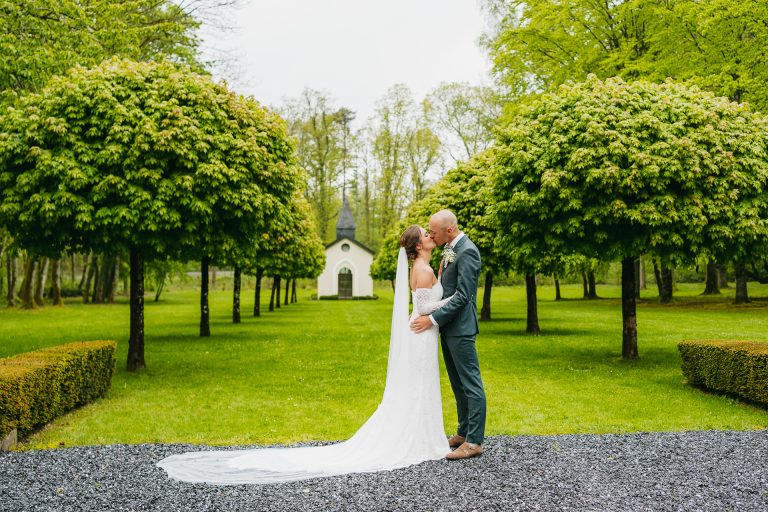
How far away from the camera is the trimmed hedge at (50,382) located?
8.50 metres

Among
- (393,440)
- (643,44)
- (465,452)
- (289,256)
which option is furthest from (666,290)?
(393,440)

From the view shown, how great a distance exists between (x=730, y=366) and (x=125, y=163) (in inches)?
462

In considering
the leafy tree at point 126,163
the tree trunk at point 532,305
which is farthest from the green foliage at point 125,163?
the tree trunk at point 532,305

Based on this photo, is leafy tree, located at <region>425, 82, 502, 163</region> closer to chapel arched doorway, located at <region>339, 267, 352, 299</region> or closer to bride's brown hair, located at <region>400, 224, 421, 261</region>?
chapel arched doorway, located at <region>339, 267, 352, 299</region>

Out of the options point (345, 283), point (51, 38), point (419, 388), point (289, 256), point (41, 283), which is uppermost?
point (51, 38)

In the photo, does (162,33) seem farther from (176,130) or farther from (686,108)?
(686,108)

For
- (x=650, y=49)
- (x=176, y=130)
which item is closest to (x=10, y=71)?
(x=176, y=130)

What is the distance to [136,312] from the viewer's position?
15477 mm

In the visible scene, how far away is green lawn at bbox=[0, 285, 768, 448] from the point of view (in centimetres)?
1003

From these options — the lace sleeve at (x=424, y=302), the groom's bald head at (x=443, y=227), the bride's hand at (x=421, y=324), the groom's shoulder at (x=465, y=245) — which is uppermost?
the groom's bald head at (x=443, y=227)

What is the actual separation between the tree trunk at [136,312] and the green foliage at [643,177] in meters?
8.67

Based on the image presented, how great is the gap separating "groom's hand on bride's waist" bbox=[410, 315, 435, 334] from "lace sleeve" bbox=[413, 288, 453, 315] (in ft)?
0.31

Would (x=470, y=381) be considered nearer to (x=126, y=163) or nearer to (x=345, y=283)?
(x=126, y=163)

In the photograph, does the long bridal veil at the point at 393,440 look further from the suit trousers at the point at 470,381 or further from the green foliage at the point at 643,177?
the green foliage at the point at 643,177
